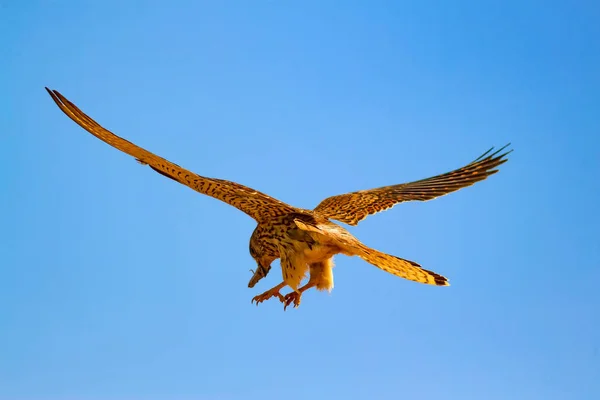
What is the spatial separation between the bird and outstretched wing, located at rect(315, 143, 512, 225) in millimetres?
17

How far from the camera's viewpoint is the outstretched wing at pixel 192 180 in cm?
686

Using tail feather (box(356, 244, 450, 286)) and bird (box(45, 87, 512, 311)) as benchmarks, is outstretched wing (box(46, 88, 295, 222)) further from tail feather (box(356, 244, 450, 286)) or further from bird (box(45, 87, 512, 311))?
tail feather (box(356, 244, 450, 286))

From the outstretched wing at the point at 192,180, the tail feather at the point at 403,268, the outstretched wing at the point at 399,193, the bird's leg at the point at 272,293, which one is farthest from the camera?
the outstretched wing at the point at 399,193

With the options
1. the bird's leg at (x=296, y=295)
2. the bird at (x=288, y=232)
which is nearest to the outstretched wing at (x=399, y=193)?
the bird at (x=288, y=232)

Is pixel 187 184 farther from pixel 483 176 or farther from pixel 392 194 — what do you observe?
pixel 483 176

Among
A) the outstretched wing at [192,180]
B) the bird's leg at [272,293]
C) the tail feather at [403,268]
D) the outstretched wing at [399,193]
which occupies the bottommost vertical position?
the tail feather at [403,268]

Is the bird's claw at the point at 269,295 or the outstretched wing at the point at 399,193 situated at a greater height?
the outstretched wing at the point at 399,193

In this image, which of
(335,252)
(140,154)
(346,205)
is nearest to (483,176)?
(346,205)

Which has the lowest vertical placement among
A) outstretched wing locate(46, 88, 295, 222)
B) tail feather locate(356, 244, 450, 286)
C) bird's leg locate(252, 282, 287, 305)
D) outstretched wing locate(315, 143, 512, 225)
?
tail feather locate(356, 244, 450, 286)

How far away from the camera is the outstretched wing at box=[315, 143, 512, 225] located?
848cm

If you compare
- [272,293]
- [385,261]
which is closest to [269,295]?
[272,293]

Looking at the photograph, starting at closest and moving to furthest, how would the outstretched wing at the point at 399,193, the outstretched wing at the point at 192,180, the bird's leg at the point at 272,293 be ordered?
the outstretched wing at the point at 192,180 < the bird's leg at the point at 272,293 < the outstretched wing at the point at 399,193

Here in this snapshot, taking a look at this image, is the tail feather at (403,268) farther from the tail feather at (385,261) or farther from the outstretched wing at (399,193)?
the outstretched wing at (399,193)

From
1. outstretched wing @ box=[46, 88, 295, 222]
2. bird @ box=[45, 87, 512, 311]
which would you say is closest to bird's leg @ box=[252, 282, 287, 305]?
bird @ box=[45, 87, 512, 311]
